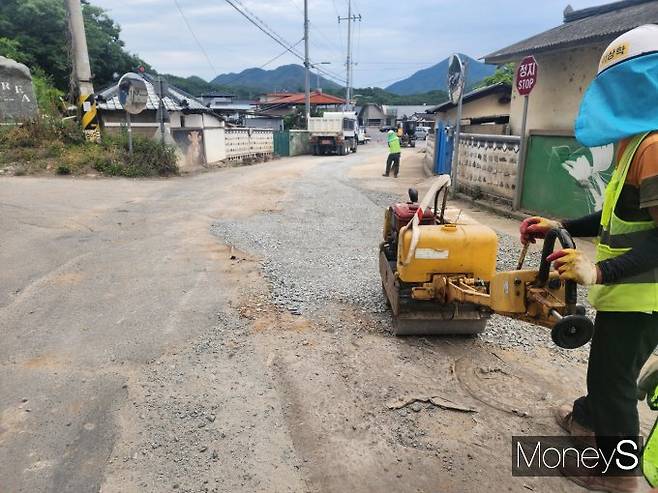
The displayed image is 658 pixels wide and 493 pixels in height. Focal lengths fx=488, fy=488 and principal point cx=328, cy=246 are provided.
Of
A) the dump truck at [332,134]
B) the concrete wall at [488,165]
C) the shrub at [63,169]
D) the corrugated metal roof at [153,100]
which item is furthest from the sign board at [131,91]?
the dump truck at [332,134]

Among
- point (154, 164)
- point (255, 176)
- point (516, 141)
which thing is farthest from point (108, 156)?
point (516, 141)

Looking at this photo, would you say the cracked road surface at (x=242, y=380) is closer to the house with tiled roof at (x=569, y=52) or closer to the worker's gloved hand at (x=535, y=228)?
the worker's gloved hand at (x=535, y=228)

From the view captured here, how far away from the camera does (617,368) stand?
2.31 meters

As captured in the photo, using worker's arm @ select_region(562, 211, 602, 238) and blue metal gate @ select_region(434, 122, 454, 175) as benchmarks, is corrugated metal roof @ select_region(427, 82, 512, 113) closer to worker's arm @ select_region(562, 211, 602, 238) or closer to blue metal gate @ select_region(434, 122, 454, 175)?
blue metal gate @ select_region(434, 122, 454, 175)

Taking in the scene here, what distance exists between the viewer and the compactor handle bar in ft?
7.66

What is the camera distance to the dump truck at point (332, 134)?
97.2 ft

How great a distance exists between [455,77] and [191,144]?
10080 mm

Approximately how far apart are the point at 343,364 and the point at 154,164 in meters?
12.7

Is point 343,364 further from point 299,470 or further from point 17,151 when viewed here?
point 17,151

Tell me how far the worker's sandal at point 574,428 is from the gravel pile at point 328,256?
102cm

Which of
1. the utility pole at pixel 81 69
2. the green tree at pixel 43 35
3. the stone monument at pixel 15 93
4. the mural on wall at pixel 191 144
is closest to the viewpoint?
the utility pole at pixel 81 69

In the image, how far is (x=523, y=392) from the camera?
11.0ft

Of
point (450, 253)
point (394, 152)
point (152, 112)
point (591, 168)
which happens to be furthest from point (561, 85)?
point (152, 112)

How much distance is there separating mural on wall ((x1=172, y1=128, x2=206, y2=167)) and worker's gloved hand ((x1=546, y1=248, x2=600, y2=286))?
15908 millimetres
